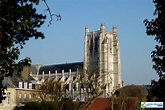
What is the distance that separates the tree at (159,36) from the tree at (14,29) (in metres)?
6.60

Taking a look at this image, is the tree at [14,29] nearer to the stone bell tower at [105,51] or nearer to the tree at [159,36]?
the tree at [159,36]

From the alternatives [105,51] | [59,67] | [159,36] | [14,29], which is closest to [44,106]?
[159,36]

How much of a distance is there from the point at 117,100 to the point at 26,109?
574 inches

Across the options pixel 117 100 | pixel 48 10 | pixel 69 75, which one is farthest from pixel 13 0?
pixel 69 75

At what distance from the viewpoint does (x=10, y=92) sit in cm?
6438

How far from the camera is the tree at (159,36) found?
17.4 m

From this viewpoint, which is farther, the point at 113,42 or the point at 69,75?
the point at 113,42

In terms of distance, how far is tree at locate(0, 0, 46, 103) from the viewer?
460 inches

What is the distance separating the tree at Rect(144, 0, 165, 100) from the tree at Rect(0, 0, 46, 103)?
6.60m

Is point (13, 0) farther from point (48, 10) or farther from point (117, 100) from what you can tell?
point (117, 100)

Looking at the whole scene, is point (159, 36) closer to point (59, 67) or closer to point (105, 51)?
point (105, 51)

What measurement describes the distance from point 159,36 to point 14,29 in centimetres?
818

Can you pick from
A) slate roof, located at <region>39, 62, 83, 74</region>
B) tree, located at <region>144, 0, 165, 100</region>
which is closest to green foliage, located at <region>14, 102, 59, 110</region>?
tree, located at <region>144, 0, 165, 100</region>

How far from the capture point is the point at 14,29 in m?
12.0
